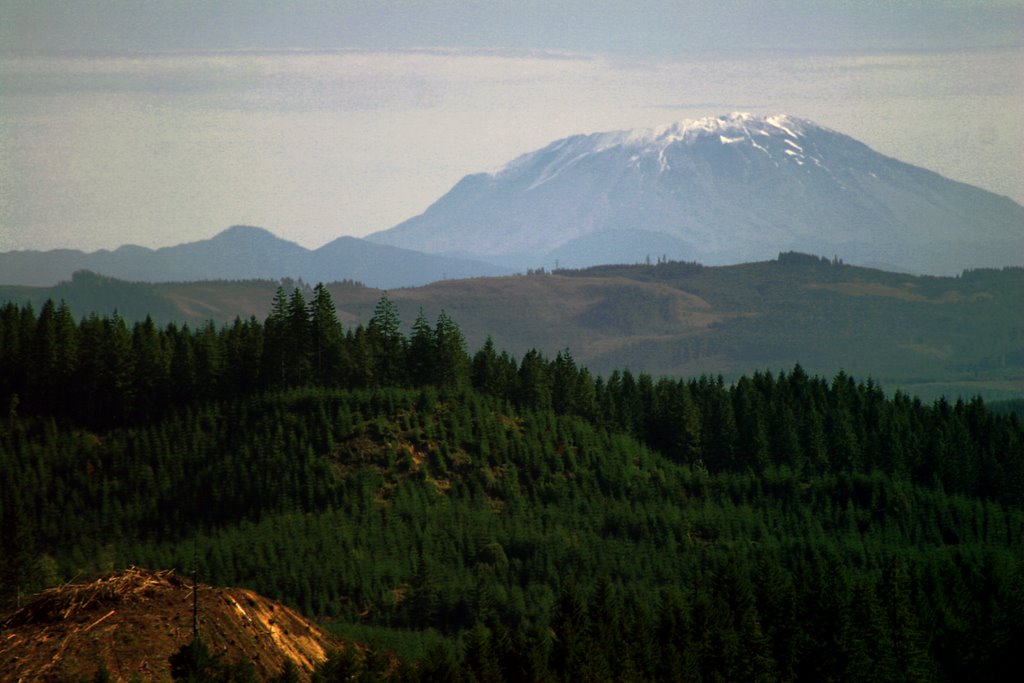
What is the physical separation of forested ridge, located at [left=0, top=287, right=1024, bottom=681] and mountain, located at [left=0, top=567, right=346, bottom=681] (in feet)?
78.1

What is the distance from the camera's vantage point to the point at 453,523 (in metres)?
171

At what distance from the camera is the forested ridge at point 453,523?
131 metres

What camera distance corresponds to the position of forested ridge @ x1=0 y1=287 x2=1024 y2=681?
429 ft

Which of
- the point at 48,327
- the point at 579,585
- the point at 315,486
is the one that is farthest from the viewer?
the point at 48,327

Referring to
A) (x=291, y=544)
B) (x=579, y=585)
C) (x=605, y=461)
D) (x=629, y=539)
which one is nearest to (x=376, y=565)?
(x=291, y=544)

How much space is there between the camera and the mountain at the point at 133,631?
84.6 meters

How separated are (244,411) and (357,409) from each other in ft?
42.0

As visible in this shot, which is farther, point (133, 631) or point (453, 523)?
point (453, 523)

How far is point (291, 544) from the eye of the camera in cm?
16100

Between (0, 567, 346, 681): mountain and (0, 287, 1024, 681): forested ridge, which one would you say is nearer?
(0, 567, 346, 681): mountain

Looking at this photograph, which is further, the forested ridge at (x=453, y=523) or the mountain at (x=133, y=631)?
the forested ridge at (x=453, y=523)

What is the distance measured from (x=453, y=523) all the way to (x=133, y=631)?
85102 mm

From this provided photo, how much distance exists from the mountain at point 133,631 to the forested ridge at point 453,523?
78.1ft

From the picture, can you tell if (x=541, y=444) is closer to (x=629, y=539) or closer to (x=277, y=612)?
(x=629, y=539)
